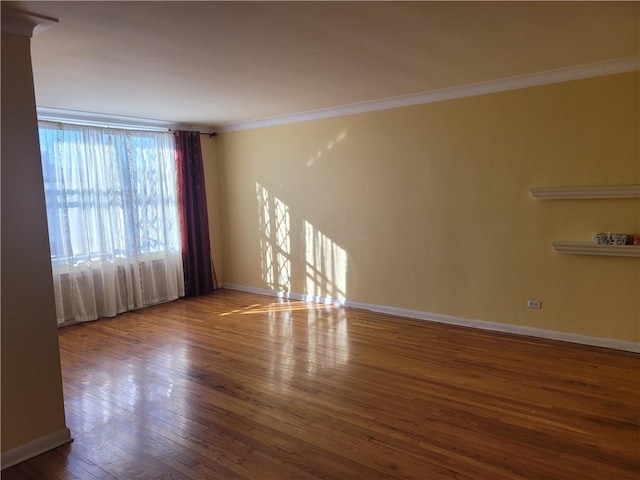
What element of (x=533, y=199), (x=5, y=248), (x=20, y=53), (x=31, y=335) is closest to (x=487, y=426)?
(x=533, y=199)

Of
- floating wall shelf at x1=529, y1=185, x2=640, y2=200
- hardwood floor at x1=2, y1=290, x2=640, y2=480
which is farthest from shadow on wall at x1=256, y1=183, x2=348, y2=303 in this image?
floating wall shelf at x1=529, y1=185, x2=640, y2=200

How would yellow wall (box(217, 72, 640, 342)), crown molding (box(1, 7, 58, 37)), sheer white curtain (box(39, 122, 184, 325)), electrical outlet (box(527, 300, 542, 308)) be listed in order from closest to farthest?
crown molding (box(1, 7, 58, 37)) < yellow wall (box(217, 72, 640, 342)) < electrical outlet (box(527, 300, 542, 308)) < sheer white curtain (box(39, 122, 184, 325))

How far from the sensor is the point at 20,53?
2438mm

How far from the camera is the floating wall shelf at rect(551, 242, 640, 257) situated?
369cm

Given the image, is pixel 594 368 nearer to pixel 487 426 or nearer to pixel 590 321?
pixel 590 321

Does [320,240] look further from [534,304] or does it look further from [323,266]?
[534,304]

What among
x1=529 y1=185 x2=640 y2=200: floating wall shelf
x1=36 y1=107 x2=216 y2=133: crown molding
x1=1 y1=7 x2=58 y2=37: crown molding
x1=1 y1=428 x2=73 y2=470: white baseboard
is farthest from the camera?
x1=36 y1=107 x2=216 y2=133: crown molding

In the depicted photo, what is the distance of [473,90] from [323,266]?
2696 millimetres

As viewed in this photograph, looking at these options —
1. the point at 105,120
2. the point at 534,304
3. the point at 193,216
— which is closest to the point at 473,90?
the point at 534,304

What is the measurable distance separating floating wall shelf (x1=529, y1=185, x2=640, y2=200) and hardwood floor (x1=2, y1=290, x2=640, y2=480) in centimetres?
133

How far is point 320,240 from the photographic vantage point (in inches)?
227

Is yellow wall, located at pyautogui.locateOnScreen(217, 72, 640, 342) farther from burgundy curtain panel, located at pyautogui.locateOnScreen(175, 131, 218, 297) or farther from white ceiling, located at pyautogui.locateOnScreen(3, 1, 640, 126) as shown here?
burgundy curtain panel, located at pyautogui.locateOnScreen(175, 131, 218, 297)

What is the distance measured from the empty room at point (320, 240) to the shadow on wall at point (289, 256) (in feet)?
0.12

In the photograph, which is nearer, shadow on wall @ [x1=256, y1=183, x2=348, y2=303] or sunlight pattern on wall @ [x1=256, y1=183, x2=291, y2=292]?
shadow on wall @ [x1=256, y1=183, x2=348, y2=303]
